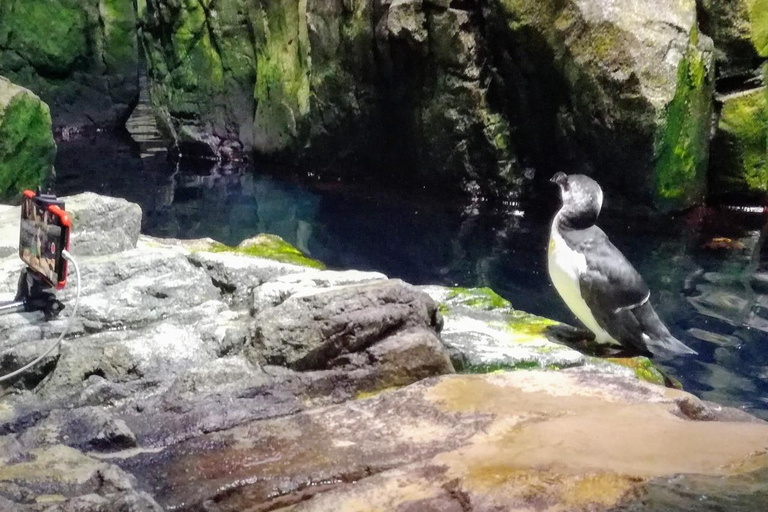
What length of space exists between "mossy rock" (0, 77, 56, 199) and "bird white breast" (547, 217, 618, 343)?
563 centimetres

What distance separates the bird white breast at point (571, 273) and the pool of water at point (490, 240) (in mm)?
1047

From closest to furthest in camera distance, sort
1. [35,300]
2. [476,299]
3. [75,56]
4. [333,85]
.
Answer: [35,300] → [476,299] → [333,85] → [75,56]

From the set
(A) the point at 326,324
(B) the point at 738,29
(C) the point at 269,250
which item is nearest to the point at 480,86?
(B) the point at 738,29

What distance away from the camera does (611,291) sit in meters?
3.76

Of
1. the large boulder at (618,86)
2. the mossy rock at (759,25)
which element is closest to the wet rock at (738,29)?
the mossy rock at (759,25)

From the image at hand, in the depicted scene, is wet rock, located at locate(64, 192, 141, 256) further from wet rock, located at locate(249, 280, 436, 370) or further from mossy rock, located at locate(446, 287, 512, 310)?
mossy rock, located at locate(446, 287, 512, 310)

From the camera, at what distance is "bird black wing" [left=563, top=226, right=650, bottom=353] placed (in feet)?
12.2

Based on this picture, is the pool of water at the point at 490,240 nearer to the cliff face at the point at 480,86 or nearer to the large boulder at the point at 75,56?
the cliff face at the point at 480,86

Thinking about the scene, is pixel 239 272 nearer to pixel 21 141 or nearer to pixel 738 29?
pixel 21 141

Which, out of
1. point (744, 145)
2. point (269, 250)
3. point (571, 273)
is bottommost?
point (269, 250)

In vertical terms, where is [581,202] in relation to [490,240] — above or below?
above

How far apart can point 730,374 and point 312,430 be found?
3256 mm

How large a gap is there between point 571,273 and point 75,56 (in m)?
13.9

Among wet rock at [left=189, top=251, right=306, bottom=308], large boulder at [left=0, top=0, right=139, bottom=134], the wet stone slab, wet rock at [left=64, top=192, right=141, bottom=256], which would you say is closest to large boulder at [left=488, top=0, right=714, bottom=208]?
wet rock at [left=189, top=251, right=306, bottom=308]
